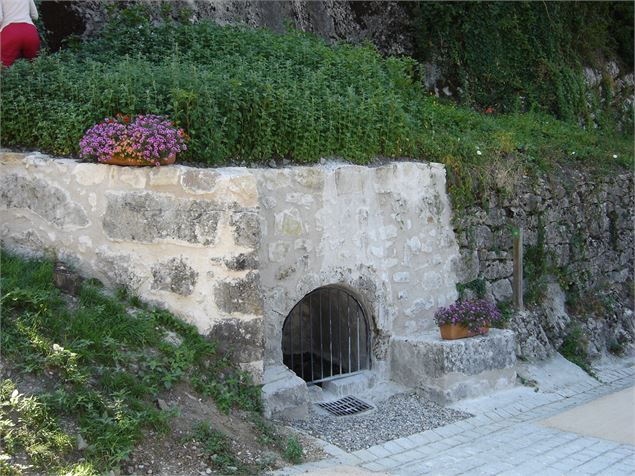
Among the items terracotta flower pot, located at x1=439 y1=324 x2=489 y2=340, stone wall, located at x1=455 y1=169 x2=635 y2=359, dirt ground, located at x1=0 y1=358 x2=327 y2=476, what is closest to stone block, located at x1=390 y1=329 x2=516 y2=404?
terracotta flower pot, located at x1=439 y1=324 x2=489 y2=340

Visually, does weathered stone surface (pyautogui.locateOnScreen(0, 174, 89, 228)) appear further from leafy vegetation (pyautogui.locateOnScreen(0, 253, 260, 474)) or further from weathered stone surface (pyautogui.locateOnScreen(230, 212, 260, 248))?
weathered stone surface (pyautogui.locateOnScreen(230, 212, 260, 248))

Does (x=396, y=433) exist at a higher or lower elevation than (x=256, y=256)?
lower

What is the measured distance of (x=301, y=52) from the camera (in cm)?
975

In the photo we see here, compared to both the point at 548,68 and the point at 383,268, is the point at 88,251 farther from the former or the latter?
the point at 548,68

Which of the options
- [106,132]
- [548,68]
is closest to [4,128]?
[106,132]

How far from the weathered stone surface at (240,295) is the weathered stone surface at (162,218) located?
38cm

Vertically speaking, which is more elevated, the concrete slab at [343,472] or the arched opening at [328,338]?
the arched opening at [328,338]

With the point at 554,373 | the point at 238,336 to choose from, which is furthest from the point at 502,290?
the point at 238,336

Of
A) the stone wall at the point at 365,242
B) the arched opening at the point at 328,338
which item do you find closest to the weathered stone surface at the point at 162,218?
the stone wall at the point at 365,242

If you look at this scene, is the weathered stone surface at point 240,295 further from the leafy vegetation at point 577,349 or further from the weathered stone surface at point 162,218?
the leafy vegetation at point 577,349

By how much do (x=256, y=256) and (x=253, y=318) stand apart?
0.49 meters

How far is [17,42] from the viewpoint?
752cm

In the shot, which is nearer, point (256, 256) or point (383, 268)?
point (256, 256)

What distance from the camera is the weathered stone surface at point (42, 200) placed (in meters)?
6.20
